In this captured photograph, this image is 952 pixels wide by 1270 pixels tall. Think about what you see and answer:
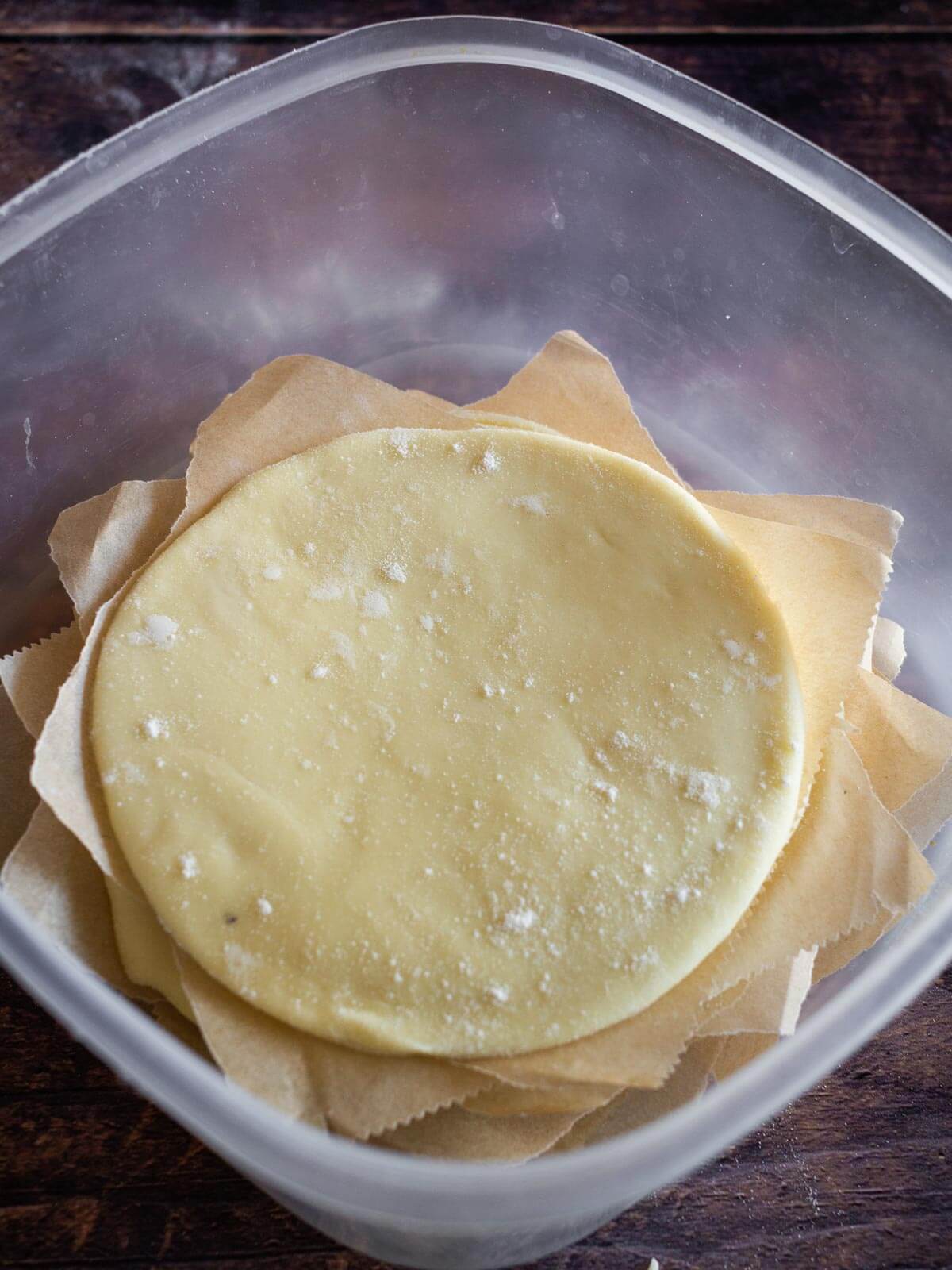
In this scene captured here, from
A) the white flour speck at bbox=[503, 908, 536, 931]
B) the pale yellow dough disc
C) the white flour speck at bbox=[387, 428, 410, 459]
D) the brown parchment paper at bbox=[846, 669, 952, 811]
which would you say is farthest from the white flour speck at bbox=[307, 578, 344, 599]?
the brown parchment paper at bbox=[846, 669, 952, 811]

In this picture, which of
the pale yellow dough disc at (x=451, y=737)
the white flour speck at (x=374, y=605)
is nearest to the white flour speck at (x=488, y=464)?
the pale yellow dough disc at (x=451, y=737)

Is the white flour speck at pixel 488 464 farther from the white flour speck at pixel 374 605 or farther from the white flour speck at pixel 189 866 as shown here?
the white flour speck at pixel 189 866

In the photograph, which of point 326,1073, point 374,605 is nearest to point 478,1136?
point 326,1073

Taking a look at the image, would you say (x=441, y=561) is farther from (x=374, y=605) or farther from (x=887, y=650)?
(x=887, y=650)

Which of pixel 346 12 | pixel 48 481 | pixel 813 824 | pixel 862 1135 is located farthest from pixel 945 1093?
pixel 346 12

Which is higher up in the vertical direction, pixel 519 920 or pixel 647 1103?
pixel 519 920

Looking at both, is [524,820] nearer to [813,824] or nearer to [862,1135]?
[813,824]
